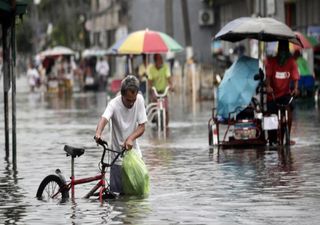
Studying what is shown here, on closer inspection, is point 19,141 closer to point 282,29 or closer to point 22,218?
point 282,29

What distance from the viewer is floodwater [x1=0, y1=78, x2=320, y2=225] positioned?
13.7 meters

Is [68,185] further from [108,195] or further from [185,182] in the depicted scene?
[185,182]

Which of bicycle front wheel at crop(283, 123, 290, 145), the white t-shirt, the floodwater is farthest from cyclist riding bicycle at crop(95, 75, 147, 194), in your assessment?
bicycle front wheel at crop(283, 123, 290, 145)

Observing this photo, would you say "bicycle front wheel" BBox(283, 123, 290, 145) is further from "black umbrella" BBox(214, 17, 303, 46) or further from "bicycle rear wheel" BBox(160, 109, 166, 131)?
"bicycle rear wheel" BBox(160, 109, 166, 131)

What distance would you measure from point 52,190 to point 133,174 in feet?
3.52

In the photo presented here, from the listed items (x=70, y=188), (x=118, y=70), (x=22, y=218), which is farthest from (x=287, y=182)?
(x=118, y=70)

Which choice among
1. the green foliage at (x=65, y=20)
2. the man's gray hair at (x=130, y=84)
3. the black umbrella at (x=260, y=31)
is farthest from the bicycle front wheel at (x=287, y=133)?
the green foliage at (x=65, y=20)

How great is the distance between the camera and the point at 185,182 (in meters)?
17.2

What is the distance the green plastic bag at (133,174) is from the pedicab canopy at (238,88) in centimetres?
756

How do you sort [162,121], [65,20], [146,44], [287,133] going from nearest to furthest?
1. [287,133]
2. [162,121]
3. [146,44]
4. [65,20]

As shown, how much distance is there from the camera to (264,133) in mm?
23469

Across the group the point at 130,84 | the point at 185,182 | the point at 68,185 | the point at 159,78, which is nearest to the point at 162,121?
the point at 159,78

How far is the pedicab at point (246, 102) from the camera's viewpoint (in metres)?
22.6

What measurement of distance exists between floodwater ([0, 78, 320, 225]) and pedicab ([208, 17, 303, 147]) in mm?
520
